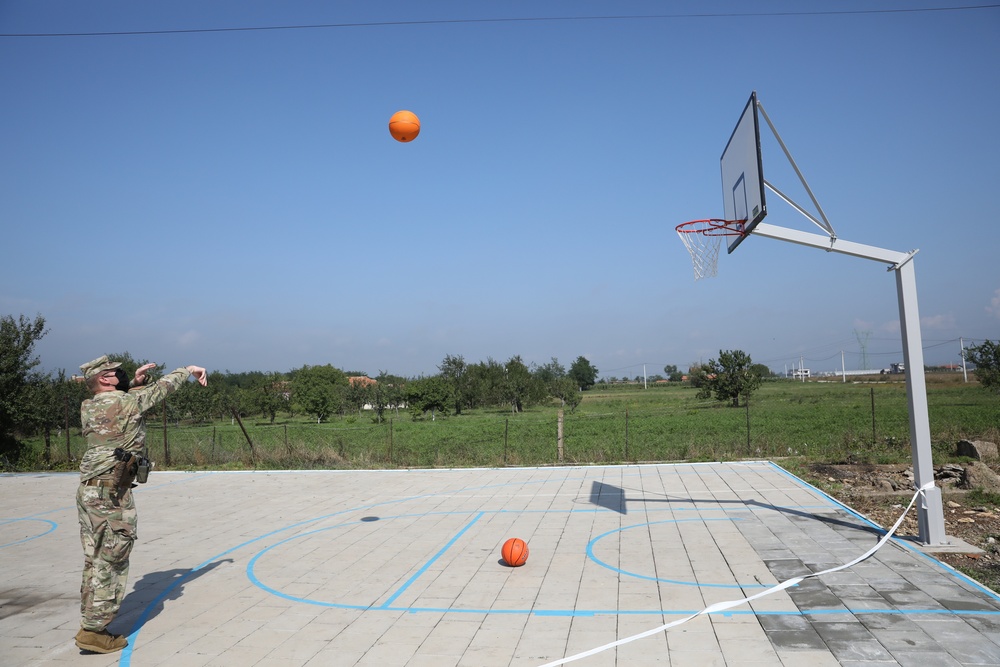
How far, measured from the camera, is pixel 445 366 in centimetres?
5438

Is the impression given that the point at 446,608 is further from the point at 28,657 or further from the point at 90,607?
the point at 28,657

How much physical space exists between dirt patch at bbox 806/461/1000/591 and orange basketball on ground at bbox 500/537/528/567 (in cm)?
453

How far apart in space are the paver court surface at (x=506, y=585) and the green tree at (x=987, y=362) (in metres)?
20.2

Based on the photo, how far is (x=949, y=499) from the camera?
10766mm

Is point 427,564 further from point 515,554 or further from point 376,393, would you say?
point 376,393

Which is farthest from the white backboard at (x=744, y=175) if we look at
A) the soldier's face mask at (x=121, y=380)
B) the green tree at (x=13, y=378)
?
the green tree at (x=13, y=378)

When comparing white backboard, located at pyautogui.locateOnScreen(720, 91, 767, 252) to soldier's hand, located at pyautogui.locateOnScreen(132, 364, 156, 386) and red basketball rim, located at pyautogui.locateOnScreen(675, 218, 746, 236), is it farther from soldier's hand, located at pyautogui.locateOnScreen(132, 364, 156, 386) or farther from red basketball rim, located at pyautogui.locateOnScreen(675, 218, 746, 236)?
soldier's hand, located at pyautogui.locateOnScreen(132, 364, 156, 386)

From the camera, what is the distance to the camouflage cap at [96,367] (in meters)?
5.95

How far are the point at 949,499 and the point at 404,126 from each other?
1014 cm

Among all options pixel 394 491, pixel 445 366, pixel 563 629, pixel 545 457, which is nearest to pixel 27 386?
pixel 394 491

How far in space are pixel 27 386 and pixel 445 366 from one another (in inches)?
1411

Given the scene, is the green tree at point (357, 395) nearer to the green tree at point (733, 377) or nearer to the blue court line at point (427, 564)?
the green tree at point (733, 377)

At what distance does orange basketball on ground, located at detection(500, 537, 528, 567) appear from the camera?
7566 mm

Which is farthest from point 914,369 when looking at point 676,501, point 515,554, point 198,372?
point 198,372
